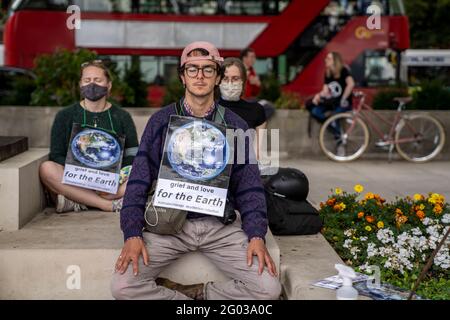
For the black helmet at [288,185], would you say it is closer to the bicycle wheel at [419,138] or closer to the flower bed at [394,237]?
the flower bed at [394,237]

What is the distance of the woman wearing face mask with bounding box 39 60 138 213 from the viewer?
215 inches

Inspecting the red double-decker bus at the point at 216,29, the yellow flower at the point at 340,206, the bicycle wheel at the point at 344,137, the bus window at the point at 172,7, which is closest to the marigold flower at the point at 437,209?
the yellow flower at the point at 340,206

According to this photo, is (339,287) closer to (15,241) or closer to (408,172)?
(15,241)

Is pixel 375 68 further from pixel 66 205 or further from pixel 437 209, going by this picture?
pixel 66 205

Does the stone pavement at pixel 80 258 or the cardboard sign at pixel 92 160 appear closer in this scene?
the stone pavement at pixel 80 258

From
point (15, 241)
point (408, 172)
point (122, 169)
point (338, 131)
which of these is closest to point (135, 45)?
point (338, 131)

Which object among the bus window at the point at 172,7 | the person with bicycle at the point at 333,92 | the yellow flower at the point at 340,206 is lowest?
the yellow flower at the point at 340,206

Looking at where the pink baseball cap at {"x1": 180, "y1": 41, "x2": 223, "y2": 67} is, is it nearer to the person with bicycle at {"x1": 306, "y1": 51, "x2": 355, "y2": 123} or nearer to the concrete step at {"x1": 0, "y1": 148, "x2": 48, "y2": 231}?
the concrete step at {"x1": 0, "y1": 148, "x2": 48, "y2": 231}

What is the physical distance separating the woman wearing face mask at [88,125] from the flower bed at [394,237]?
1.56m

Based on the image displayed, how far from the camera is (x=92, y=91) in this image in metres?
5.54

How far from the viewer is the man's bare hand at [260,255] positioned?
383 cm

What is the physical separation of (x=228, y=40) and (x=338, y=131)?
6189 millimetres

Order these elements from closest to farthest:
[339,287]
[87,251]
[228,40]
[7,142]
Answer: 1. [339,287]
2. [87,251]
3. [7,142]
4. [228,40]

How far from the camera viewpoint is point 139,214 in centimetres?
389
